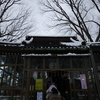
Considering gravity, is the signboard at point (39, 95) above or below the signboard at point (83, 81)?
below

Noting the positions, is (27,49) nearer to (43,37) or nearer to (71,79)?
(71,79)

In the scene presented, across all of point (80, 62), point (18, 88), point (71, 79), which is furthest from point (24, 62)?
point (80, 62)

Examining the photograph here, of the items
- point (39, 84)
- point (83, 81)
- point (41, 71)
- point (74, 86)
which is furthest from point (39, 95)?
point (83, 81)

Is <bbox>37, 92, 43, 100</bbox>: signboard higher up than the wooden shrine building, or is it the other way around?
the wooden shrine building

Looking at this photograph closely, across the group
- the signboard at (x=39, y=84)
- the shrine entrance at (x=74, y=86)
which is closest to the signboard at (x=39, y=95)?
the shrine entrance at (x=74, y=86)

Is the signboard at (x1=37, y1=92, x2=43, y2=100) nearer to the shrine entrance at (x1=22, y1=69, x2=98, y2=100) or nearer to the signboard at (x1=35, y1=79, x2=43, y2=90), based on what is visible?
the shrine entrance at (x1=22, y1=69, x2=98, y2=100)

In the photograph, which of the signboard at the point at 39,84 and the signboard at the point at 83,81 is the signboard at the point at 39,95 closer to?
the signboard at the point at 39,84

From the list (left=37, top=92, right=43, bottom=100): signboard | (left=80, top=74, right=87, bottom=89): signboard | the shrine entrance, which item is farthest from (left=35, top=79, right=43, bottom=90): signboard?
(left=80, top=74, right=87, bottom=89): signboard

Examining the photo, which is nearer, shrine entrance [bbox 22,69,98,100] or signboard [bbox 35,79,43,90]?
shrine entrance [bbox 22,69,98,100]

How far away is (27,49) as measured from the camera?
4703mm

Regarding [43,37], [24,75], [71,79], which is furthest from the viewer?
[43,37]

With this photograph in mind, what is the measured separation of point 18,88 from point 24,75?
2.76 feet

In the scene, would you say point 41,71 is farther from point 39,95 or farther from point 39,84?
point 39,95

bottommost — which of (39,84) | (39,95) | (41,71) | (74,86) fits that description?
(39,95)
